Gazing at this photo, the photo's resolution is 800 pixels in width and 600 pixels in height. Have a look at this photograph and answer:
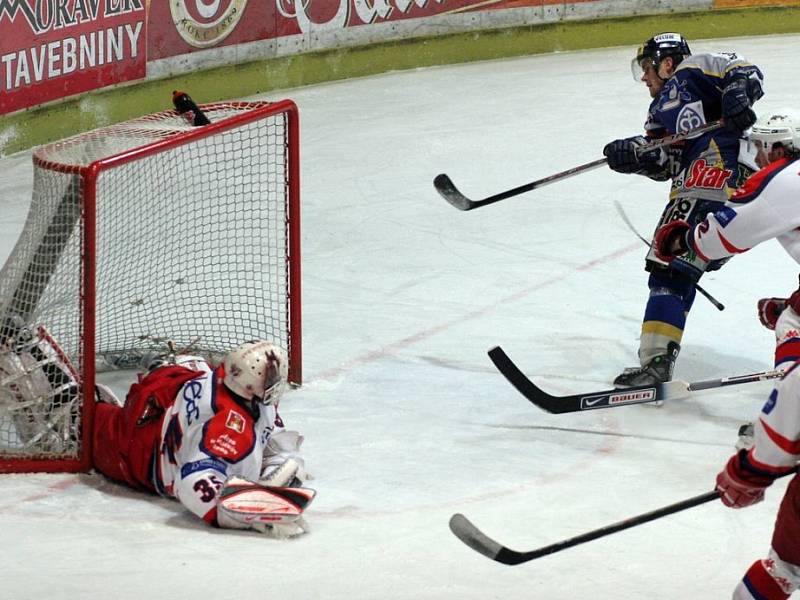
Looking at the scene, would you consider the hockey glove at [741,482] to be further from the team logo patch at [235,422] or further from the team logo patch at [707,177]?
the team logo patch at [707,177]

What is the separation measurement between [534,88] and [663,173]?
4.06 meters

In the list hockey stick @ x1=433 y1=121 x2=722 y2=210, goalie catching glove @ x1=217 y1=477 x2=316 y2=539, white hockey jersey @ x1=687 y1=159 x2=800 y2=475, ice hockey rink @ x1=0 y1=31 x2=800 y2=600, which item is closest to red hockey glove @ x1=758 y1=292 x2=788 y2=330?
white hockey jersey @ x1=687 y1=159 x2=800 y2=475

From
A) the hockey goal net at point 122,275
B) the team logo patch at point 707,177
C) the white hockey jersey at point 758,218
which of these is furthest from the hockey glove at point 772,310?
the hockey goal net at point 122,275

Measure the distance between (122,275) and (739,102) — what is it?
2094 mm

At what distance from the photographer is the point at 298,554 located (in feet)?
11.8

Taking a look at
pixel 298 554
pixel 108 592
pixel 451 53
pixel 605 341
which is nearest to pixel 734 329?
pixel 605 341

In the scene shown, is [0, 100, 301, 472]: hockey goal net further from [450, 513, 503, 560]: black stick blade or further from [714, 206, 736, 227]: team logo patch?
[714, 206, 736, 227]: team logo patch

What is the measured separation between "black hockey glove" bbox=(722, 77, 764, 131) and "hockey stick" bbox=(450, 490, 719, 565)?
1.86 m

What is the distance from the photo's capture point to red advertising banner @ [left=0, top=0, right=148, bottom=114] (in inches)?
291

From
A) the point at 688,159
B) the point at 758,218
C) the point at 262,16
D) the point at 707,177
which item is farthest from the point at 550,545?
the point at 262,16

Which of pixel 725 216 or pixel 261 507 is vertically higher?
pixel 725 216

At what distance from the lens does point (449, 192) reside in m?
6.12

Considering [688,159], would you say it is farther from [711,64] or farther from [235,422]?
[235,422]

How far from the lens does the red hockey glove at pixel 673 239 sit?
15.1 feet
